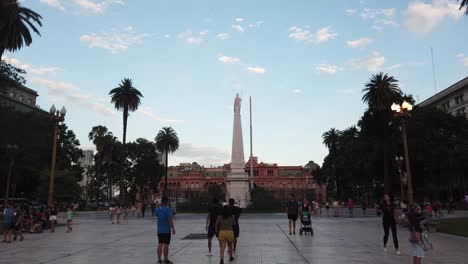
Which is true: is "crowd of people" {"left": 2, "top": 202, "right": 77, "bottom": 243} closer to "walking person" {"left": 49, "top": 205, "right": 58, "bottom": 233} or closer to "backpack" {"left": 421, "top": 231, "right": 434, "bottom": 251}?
"walking person" {"left": 49, "top": 205, "right": 58, "bottom": 233}

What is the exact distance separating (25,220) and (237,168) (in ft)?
98.2

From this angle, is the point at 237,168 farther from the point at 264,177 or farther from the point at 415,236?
the point at 264,177

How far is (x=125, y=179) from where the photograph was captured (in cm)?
8062

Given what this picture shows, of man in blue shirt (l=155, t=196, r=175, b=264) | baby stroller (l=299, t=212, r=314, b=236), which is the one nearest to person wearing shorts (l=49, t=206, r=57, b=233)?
baby stroller (l=299, t=212, r=314, b=236)

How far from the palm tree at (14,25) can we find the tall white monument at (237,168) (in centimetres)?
2453

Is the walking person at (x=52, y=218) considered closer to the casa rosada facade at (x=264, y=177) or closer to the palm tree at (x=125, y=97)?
the palm tree at (x=125, y=97)

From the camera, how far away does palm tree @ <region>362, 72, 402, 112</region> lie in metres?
50.5

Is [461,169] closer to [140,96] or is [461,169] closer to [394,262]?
[140,96]

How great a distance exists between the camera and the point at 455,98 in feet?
227

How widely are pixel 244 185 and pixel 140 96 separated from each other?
68.9 feet

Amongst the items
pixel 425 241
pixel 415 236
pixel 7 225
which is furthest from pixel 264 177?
pixel 415 236

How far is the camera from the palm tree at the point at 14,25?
30.7 meters

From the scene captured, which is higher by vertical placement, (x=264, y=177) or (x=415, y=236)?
(x=264, y=177)

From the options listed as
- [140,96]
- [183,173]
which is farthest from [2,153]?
[183,173]
